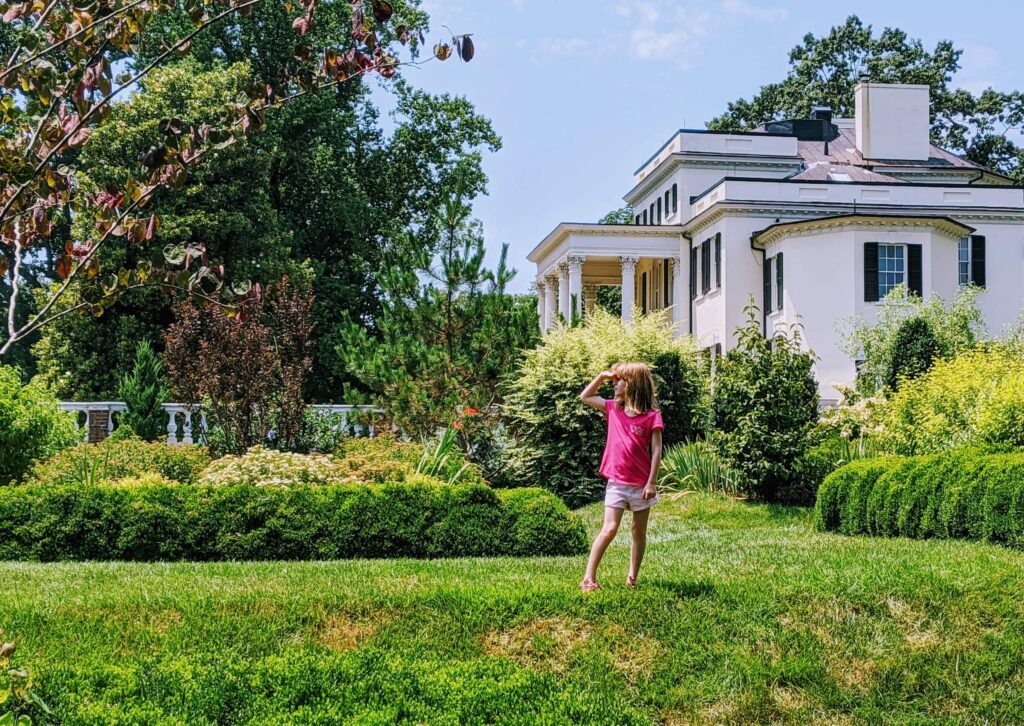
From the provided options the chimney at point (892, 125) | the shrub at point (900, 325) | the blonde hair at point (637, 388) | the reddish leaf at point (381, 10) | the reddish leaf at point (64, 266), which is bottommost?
the blonde hair at point (637, 388)

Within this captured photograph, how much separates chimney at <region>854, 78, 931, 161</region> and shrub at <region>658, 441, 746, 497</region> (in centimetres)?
2601

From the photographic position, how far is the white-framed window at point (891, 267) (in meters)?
31.9

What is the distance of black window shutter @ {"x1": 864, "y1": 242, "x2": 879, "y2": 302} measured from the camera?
104 feet

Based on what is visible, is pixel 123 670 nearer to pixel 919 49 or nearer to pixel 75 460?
pixel 75 460

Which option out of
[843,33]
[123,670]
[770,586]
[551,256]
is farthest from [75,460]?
[843,33]

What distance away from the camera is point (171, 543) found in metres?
11.3

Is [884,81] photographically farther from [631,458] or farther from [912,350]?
[631,458]

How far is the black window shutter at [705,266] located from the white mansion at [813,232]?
7cm

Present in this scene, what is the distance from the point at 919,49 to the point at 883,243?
26.5 meters

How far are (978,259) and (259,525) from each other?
29394mm

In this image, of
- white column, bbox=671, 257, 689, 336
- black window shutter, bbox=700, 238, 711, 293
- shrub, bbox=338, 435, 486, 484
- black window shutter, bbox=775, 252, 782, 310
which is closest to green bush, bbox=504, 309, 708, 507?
shrub, bbox=338, 435, 486, 484

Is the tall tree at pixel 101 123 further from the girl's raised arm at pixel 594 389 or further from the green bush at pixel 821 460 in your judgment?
the green bush at pixel 821 460

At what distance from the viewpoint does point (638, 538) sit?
8.37 metres

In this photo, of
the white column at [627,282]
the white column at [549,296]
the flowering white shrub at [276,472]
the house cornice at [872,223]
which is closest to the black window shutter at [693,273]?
the white column at [627,282]
